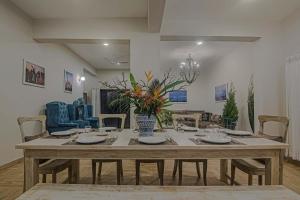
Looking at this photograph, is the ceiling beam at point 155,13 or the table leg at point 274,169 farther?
the ceiling beam at point 155,13

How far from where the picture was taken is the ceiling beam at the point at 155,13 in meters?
2.82

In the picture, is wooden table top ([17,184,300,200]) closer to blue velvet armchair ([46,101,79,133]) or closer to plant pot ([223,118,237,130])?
blue velvet armchair ([46,101,79,133])

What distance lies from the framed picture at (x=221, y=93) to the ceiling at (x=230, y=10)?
118 inches

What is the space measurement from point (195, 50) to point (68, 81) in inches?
148

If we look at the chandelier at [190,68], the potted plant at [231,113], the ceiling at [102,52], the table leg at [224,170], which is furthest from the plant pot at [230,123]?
the ceiling at [102,52]

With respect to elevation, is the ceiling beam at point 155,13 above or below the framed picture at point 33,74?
above

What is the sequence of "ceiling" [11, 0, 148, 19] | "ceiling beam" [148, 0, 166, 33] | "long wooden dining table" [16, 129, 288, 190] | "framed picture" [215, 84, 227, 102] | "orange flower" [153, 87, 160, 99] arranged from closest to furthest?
"long wooden dining table" [16, 129, 288, 190] < "orange flower" [153, 87, 160, 99] < "ceiling beam" [148, 0, 166, 33] < "ceiling" [11, 0, 148, 19] < "framed picture" [215, 84, 227, 102]

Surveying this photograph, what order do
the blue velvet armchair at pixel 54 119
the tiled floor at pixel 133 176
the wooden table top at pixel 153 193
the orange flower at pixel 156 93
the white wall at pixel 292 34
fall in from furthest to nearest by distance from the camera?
1. the blue velvet armchair at pixel 54 119
2. the white wall at pixel 292 34
3. the tiled floor at pixel 133 176
4. the orange flower at pixel 156 93
5. the wooden table top at pixel 153 193

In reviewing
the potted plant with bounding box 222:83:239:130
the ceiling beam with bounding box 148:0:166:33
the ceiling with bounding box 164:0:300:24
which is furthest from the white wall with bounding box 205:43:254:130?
the ceiling beam with bounding box 148:0:166:33

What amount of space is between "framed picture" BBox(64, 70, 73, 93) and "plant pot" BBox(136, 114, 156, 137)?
4760 mm

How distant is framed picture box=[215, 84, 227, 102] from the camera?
680 centimetres

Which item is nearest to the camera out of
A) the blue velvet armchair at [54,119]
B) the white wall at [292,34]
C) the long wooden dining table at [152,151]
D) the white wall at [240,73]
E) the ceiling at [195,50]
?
the long wooden dining table at [152,151]

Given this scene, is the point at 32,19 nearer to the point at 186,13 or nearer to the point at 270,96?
the point at 186,13

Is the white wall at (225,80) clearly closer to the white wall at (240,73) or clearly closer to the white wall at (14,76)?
the white wall at (240,73)
